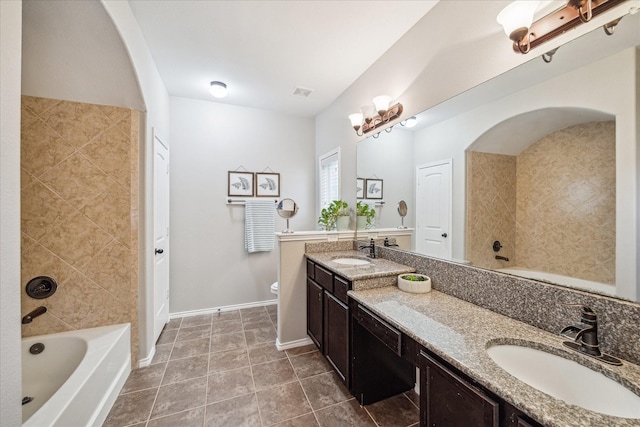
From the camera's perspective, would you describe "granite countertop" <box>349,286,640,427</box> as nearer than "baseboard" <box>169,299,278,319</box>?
Yes

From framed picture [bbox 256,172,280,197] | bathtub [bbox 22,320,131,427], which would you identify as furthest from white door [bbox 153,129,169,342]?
framed picture [bbox 256,172,280,197]

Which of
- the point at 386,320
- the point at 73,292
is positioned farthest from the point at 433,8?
the point at 73,292

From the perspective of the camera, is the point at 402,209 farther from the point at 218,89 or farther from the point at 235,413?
the point at 218,89

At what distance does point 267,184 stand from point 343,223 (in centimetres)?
140

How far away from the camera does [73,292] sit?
6.63ft

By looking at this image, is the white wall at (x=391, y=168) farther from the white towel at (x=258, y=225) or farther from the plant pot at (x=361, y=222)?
the white towel at (x=258, y=225)

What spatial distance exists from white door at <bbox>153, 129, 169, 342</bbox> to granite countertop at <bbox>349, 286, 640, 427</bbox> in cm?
206

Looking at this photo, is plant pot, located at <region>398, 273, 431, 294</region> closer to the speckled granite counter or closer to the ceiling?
the speckled granite counter

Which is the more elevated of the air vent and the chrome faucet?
the air vent

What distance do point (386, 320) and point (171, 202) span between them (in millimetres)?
2987

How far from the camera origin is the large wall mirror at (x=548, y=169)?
95 cm

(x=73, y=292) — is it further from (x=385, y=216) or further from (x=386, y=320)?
(x=385, y=216)

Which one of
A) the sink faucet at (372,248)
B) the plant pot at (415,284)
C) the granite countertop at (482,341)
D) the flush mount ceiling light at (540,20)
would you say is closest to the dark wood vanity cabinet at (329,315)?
the granite countertop at (482,341)

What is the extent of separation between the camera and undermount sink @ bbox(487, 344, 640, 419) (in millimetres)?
772
